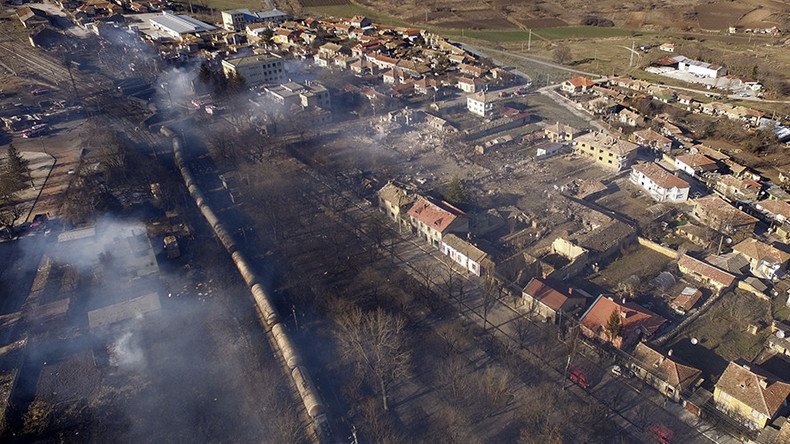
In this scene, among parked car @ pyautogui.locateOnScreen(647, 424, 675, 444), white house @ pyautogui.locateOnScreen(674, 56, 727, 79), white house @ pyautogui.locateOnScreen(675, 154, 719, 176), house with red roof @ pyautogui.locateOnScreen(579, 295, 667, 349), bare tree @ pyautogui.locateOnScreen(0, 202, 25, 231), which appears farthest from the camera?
white house @ pyautogui.locateOnScreen(674, 56, 727, 79)

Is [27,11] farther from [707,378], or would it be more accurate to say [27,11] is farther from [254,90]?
[707,378]

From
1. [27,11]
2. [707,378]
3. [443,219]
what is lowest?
[707,378]

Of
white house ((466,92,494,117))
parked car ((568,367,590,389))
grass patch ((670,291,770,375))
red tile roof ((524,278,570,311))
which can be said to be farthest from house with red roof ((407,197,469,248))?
white house ((466,92,494,117))

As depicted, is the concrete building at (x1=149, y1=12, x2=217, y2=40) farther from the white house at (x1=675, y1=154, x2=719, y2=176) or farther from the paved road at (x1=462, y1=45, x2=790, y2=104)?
the white house at (x1=675, y1=154, x2=719, y2=176)

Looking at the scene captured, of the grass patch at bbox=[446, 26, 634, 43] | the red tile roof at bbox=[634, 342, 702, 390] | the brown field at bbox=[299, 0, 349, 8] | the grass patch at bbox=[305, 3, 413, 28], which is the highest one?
the brown field at bbox=[299, 0, 349, 8]

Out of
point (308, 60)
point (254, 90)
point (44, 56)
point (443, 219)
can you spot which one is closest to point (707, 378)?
point (443, 219)

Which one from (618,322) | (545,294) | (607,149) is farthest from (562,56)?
(618,322)

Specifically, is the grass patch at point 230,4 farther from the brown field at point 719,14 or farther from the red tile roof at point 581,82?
the brown field at point 719,14
